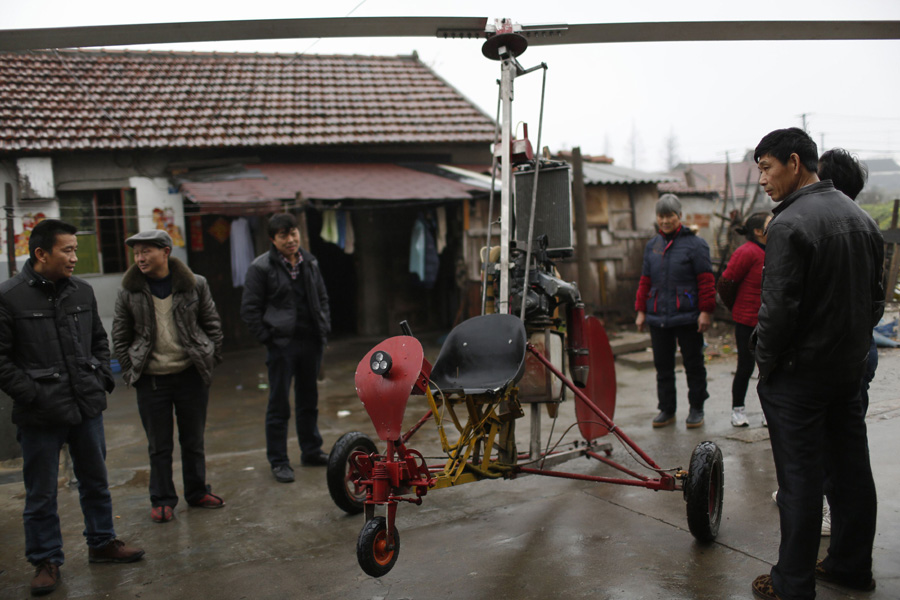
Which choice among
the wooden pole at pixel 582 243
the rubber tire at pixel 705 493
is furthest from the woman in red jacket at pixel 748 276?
the wooden pole at pixel 582 243

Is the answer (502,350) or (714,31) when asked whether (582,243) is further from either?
(502,350)

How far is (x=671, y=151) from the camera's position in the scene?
274 feet

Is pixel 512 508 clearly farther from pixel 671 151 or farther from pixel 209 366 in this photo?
pixel 671 151

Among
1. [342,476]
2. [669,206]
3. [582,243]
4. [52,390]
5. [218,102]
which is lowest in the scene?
[342,476]

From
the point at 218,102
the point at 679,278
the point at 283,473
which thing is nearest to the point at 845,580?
the point at 679,278

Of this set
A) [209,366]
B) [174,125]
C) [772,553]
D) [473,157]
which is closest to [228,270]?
[174,125]

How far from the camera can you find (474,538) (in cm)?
387

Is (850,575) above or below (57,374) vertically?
below

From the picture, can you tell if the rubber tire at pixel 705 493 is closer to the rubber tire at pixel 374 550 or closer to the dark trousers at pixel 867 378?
the dark trousers at pixel 867 378

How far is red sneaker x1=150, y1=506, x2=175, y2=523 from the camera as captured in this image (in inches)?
173

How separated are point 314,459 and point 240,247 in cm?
617

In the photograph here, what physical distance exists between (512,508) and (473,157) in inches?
390

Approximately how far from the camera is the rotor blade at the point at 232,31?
3709mm

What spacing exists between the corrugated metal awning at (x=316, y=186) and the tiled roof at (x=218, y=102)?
509 mm
